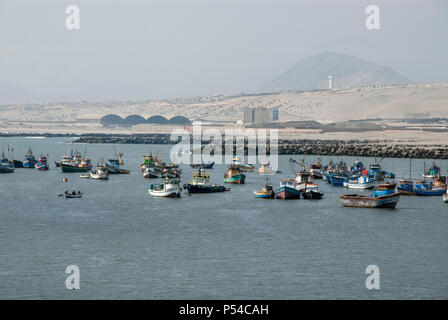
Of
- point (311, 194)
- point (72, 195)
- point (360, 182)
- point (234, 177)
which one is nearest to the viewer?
point (311, 194)

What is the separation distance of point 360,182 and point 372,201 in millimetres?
15368

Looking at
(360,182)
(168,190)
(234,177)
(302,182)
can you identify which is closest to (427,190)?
(360,182)

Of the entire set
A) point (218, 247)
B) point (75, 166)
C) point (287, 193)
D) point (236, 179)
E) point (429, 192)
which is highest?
point (75, 166)

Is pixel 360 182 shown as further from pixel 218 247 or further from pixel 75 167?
pixel 75 167

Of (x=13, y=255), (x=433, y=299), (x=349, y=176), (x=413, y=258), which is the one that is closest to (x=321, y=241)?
(x=413, y=258)

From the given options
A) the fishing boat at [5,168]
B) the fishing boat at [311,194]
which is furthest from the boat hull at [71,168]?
the fishing boat at [311,194]

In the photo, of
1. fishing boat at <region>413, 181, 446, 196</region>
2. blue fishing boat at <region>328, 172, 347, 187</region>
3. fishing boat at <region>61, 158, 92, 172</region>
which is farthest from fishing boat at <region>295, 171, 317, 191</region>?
fishing boat at <region>61, 158, 92, 172</region>

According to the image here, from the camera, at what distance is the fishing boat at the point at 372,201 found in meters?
52.6

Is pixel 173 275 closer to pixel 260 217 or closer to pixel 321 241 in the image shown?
pixel 321 241

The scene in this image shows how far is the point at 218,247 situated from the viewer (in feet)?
127

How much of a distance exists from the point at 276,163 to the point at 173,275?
74964 millimetres

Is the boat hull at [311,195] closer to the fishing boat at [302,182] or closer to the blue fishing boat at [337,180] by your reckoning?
the fishing boat at [302,182]

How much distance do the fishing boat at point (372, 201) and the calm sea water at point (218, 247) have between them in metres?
0.88

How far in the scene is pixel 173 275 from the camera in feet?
106
